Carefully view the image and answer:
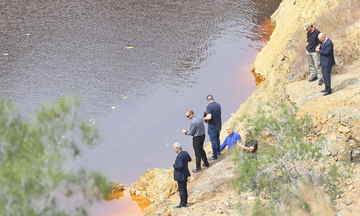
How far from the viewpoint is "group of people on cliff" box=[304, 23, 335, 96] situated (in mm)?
8305

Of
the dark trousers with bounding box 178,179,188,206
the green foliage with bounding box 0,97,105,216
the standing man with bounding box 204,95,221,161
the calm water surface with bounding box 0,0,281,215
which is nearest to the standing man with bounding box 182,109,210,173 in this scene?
the standing man with bounding box 204,95,221,161

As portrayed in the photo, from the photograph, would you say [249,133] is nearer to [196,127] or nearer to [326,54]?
[196,127]

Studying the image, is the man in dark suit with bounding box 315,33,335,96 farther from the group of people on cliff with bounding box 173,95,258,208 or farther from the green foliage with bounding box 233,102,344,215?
the green foliage with bounding box 233,102,344,215

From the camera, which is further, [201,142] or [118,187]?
[118,187]

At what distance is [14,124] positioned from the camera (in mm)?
4180

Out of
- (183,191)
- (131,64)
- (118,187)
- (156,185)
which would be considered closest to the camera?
(183,191)

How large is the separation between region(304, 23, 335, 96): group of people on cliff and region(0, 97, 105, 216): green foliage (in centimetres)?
607

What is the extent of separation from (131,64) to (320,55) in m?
8.59

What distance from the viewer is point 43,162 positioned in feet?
12.4

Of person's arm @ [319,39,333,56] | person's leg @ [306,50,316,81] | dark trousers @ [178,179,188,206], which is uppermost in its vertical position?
person's arm @ [319,39,333,56]

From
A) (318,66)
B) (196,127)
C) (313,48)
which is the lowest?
(196,127)

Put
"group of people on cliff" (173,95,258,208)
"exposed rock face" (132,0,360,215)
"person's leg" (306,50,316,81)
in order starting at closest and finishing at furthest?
"exposed rock face" (132,0,360,215)
"group of people on cliff" (173,95,258,208)
"person's leg" (306,50,316,81)

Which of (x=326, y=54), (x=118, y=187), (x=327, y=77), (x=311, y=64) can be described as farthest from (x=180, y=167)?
(x=311, y=64)

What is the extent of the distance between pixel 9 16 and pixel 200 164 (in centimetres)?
1430
